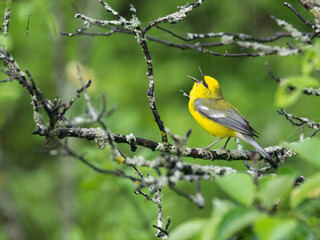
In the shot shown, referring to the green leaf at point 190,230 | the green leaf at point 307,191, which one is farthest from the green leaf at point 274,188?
the green leaf at point 190,230

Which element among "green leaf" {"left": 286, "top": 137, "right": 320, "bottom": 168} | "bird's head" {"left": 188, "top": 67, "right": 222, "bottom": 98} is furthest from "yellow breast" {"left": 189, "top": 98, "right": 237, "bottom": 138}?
"green leaf" {"left": 286, "top": 137, "right": 320, "bottom": 168}

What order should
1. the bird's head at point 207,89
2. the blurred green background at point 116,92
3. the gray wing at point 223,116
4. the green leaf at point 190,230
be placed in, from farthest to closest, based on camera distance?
the blurred green background at point 116,92
the bird's head at point 207,89
the gray wing at point 223,116
the green leaf at point 190,230

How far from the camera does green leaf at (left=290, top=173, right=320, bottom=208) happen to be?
1.08 m

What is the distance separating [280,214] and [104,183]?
3092 millimetres

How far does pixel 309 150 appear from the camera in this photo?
4.00 ft

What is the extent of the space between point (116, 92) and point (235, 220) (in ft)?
20.2

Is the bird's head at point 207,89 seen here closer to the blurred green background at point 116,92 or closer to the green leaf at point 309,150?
the blurred green background at point 116,92

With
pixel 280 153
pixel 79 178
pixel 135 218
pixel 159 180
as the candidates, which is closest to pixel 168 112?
pixel 79 178

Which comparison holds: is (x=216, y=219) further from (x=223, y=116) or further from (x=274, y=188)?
(x=223, y=116)

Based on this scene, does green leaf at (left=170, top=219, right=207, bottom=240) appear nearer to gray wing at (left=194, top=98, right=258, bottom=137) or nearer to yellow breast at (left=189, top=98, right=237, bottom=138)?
gray wing at (left=194, top=98, right=258, bottom=137)

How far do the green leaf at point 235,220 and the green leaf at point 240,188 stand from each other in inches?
1.3

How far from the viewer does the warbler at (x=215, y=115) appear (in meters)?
3.99

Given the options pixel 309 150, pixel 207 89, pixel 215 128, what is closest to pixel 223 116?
pixel 215 128

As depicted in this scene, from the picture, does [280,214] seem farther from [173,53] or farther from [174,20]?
[173,53]
